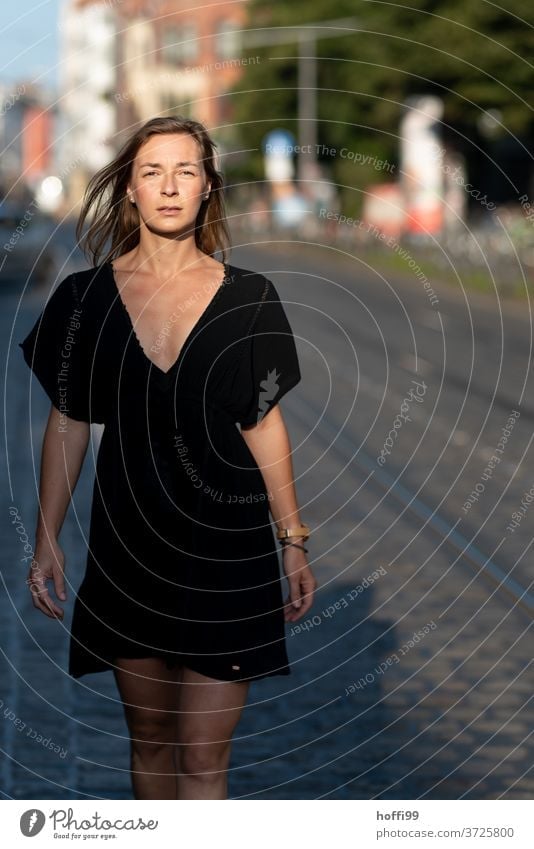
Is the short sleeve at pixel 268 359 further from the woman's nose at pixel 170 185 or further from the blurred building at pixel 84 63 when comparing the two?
the blurred building at pixel 84 63

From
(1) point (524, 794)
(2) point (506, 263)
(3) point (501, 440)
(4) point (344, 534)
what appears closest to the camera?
(1) point (524, 794)

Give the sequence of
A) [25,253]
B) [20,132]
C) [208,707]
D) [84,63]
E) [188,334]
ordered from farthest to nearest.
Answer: [25,253], [84,63], [20,132], [208,707], [188,334]

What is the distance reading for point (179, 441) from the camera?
402 cm

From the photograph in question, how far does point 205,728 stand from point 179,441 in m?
0.64

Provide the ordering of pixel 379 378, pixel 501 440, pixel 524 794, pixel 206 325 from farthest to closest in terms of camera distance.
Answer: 1. pixel 379 378
2. pixel 501 440
3. pixel 524 794
4. pixel 206 325

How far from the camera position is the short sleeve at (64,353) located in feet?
13.4

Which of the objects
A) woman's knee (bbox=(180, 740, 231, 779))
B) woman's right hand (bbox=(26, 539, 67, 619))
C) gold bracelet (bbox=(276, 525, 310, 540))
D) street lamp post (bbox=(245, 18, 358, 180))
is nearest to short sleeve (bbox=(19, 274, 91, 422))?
woman's right hand (bbox=(26, 539, 67, 619))

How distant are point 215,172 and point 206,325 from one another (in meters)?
0.39

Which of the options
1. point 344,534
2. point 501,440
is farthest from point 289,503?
point 501,440

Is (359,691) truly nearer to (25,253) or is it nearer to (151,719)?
(151,719)

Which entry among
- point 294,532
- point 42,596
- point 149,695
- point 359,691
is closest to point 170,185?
point 294,532

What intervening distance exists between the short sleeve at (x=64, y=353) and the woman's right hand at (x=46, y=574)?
32cm

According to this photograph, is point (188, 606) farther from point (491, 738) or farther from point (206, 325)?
point (491, 738)
